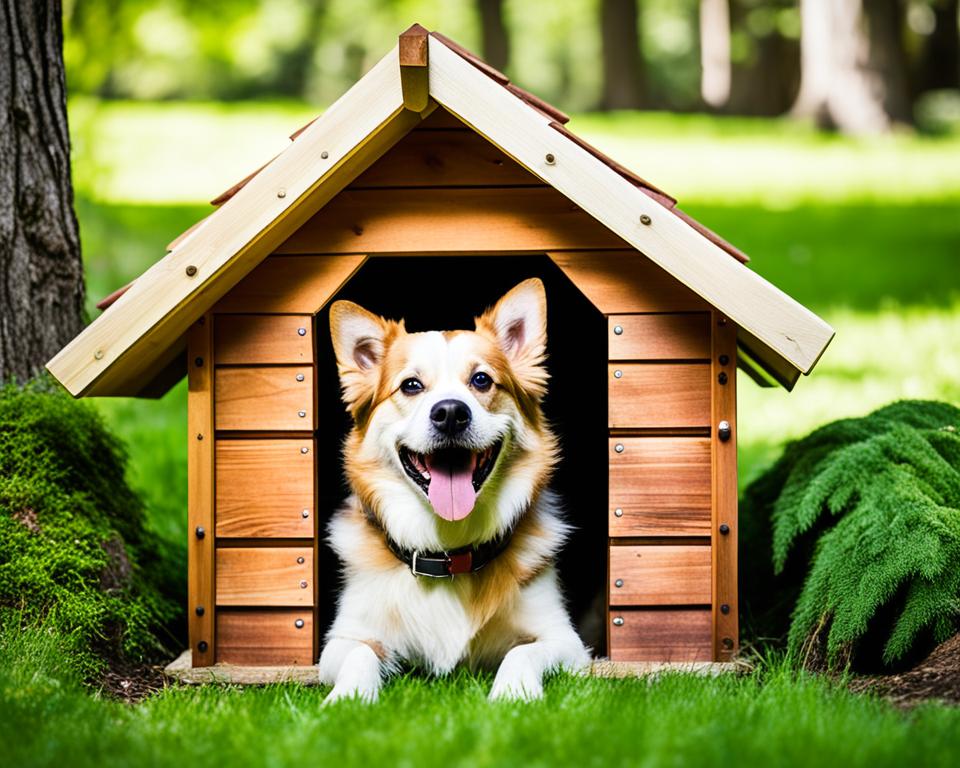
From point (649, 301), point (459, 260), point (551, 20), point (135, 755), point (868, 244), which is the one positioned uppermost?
point (551, 20)

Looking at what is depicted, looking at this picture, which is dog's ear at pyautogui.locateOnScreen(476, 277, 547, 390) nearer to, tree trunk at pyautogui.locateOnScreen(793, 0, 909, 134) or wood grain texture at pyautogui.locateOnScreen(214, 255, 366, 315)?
wood grain texture at pyautogui.locateOnScreen(214, 255, 366, 315)

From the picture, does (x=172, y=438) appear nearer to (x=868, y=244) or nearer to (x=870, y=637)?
(x=870, y=637)

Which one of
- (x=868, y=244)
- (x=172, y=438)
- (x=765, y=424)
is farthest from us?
(x=868, y=244)

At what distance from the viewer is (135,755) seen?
262cm

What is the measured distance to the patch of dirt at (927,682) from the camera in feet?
10.2

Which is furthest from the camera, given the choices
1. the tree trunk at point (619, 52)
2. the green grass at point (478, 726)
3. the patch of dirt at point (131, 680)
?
the tree trunk at point (619, 52)

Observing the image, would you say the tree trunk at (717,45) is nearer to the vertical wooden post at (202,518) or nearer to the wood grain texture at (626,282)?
the wood grain texture at (626,282)

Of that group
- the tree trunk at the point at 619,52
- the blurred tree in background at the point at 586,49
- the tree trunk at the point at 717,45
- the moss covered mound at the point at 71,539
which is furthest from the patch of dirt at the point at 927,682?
the tree trunk at the point at 717,45

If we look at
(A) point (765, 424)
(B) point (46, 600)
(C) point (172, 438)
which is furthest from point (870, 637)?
(C) point (172, 438)

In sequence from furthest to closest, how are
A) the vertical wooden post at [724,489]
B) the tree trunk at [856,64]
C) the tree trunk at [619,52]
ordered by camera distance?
1. the tree trunk at [619,52]
2. the tree trunk at [856,64]
3. the vertical wooden post at [724,489]

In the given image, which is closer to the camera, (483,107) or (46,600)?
(483,107)

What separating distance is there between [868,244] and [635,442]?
27.2 feet

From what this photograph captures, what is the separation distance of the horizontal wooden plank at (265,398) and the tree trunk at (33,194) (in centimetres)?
95

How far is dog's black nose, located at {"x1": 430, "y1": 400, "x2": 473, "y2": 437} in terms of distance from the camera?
3.44 metres
